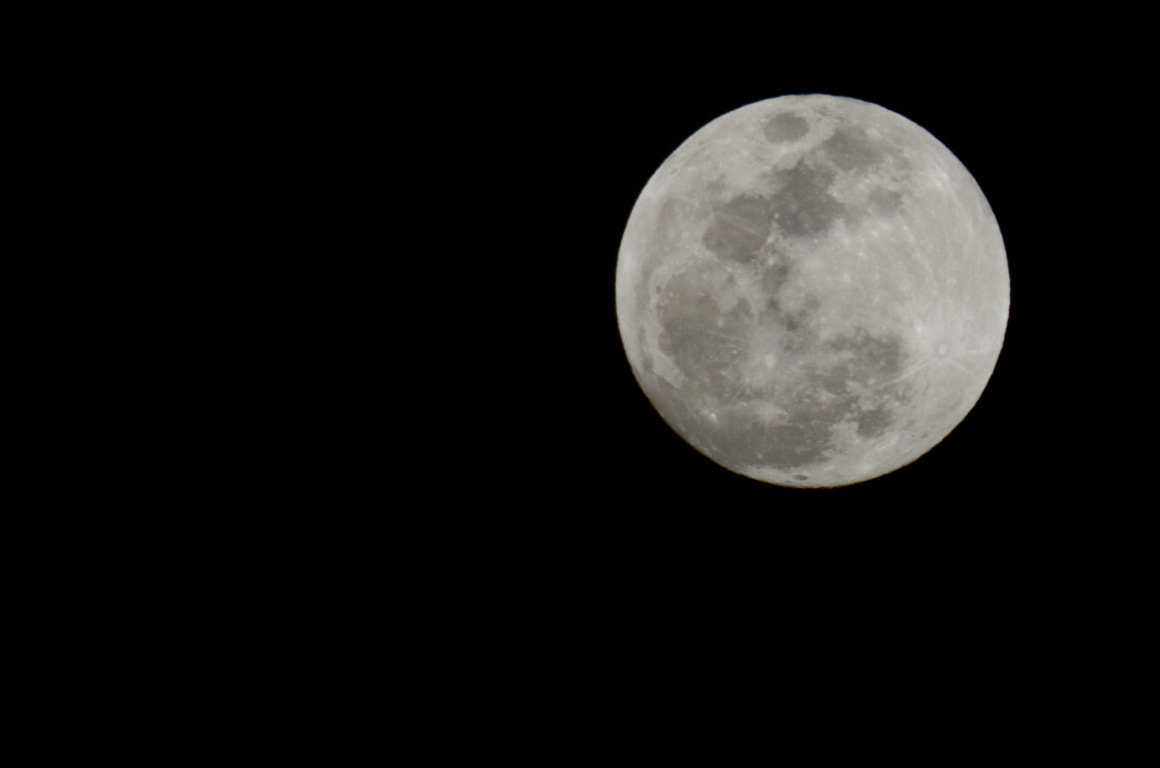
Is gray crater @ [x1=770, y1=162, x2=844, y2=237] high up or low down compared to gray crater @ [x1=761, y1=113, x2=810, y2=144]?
down

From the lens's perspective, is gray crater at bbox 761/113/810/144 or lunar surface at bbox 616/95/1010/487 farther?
gray crater at bbox 761/113/810/144

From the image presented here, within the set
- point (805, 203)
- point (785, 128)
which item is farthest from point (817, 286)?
point (785, 128)

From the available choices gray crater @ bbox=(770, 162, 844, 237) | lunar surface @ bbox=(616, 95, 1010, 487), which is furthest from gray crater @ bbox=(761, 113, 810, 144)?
gray crater @ bbox=(770, 162, 844, 237)

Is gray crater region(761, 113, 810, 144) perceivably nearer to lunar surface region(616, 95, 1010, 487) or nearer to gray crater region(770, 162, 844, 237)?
lunar surface region(616, 95, 1010, 487)

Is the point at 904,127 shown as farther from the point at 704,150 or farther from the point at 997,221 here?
the point at 704,150

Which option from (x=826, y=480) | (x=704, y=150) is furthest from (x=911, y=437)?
(x=704, y=150)

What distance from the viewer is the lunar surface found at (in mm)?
3410

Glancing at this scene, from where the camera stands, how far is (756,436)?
12.4 ft

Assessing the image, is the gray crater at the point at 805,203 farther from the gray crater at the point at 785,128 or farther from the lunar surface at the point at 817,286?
the gray crater at the point at 785,128

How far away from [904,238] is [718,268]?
0.81 meters

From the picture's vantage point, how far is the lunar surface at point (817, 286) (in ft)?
11.2

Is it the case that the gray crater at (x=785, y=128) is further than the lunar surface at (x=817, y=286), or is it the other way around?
the gray crater at (x=785, y=128)

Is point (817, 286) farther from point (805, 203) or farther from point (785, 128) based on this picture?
point (785, 128)

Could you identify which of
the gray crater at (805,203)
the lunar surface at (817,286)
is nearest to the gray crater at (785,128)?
the lunar surface at (817,286)
